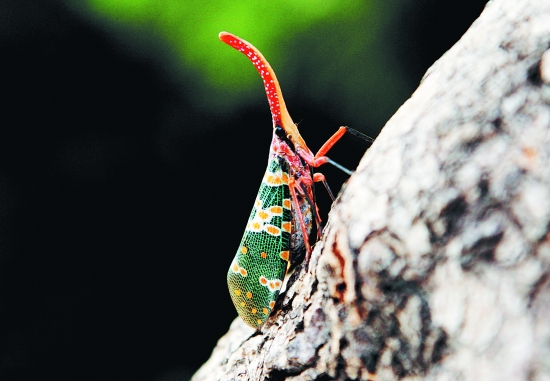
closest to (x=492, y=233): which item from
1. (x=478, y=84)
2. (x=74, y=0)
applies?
(x=478, y=84)

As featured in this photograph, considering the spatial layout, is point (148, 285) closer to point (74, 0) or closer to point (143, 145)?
point (143, 145)

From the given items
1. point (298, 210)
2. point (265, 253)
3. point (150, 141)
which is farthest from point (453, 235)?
point (150, 141)

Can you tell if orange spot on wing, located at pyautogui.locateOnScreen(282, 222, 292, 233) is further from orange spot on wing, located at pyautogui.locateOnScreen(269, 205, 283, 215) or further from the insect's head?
the insect's head

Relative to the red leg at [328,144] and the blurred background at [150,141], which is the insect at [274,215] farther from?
the blurred background at [150,141]

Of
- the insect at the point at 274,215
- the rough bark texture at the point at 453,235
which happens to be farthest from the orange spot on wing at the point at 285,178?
the rough bark texture at the point at 453,235

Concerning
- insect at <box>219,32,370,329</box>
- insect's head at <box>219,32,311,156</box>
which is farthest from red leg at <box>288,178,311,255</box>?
insect's head at <box>219,32,311,156</box>

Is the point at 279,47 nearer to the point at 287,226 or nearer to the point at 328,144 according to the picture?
the point at 328,144

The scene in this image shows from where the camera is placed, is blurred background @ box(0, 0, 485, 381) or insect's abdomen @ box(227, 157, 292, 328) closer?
insect's abdomen @ box(227, 157, 292, 328)
